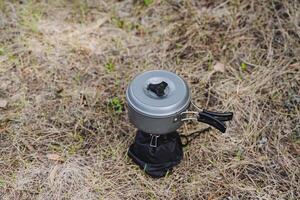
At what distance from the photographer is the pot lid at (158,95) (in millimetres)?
2051

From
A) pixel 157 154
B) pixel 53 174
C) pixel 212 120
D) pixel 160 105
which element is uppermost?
pixel 160 105

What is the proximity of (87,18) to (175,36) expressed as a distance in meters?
0.61

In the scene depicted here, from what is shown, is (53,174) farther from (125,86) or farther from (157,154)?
(125,86)

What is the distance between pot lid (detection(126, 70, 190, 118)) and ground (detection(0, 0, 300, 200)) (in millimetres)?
427

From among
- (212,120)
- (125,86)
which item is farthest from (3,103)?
(212,120)

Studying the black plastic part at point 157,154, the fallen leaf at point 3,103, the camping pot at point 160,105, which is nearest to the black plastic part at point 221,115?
the camping pot at point 160,105

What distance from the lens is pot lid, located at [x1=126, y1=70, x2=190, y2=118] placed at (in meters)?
2.05

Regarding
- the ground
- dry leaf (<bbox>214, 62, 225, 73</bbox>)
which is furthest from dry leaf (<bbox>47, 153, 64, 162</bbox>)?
dry leaf (<bbox>214, 62, 225, 73</bbox>)

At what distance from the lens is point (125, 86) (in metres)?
2.75

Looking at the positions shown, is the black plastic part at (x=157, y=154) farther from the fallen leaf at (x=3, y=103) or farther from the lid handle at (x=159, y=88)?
the fallen leaf at (x=3, y=103)

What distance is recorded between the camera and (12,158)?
2393 mm

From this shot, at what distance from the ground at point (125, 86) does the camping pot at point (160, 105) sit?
340 mm

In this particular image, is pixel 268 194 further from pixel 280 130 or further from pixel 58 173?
pixel 58 173

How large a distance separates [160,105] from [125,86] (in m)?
0.73
